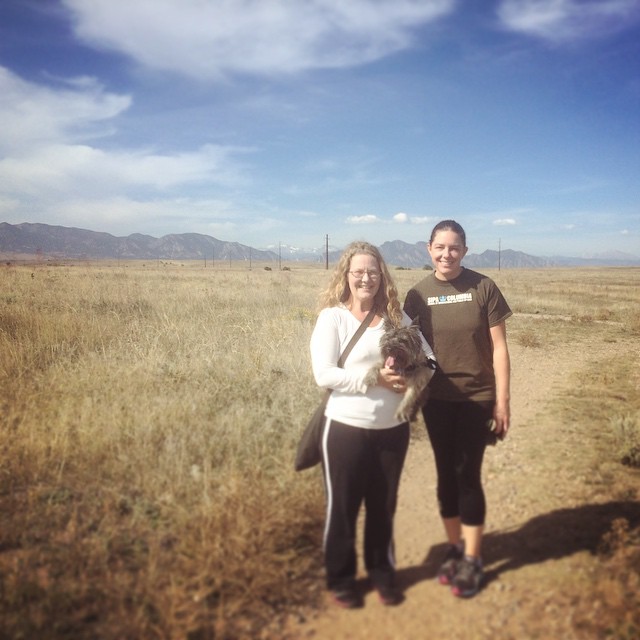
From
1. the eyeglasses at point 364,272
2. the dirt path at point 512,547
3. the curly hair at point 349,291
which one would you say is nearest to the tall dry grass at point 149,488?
the dirt path at point 512,547

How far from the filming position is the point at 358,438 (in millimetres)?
2430

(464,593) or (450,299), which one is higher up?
(450,299)

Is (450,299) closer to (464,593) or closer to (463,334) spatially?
(463,334)

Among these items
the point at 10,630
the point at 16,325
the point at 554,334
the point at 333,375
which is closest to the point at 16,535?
the point at 10,630

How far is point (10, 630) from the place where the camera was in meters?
2.08

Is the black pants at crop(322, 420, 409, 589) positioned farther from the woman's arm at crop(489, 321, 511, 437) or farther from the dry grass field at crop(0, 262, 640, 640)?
the woman's arm at crop(489, 321, 511, 437)

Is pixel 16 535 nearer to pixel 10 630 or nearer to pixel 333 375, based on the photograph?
pixel 10 630

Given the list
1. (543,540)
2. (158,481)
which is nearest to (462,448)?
(543,540)

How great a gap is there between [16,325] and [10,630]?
20.8 ft

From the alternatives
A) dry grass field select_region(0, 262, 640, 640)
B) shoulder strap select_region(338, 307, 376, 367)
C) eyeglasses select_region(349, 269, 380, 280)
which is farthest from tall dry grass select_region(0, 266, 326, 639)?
eyeglasses select_region(349, 269, 380, 280)

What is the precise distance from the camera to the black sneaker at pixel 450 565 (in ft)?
8.63

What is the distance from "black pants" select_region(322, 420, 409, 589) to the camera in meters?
2.43

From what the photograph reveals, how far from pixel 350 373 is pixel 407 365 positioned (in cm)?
35

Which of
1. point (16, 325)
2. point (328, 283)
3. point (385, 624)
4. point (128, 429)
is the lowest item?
point (385, 624)
